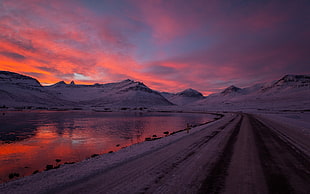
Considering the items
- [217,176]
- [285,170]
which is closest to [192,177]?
[217,176]

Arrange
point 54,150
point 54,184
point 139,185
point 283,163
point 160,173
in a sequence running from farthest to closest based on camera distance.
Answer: point 54,150 → point 283,163 → point 160,173 → point 54,184 → point 139,185

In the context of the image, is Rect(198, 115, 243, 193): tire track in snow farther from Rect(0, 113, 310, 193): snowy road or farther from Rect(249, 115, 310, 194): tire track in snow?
Rect(249, 115, 310, 194): tire track in snow

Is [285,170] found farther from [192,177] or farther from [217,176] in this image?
[192,177]

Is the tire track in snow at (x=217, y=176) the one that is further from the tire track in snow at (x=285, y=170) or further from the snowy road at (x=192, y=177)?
the tire track in snow at (x=285, y=170)

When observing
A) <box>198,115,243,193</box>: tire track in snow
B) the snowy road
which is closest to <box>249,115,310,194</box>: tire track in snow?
the snowy road

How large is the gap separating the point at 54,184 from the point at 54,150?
1063cm

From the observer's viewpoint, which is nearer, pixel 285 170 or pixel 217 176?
pixel 217 176

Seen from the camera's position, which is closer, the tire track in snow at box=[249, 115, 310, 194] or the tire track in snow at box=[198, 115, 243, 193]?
the tire track in snow at box=[198, 115, 243, 193]

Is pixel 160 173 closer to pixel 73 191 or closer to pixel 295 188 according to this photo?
pixel 73 191

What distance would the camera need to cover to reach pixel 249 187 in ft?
19.9

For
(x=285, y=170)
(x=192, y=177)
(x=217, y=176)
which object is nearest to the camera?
(x=192, y=177)

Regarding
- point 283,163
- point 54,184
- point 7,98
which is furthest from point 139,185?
point 7,98

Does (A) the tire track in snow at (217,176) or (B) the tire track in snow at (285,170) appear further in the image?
(B) the tire track in snow at (285,170)

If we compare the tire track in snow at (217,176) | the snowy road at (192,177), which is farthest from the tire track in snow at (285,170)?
the tire track in snow at (217,176)
